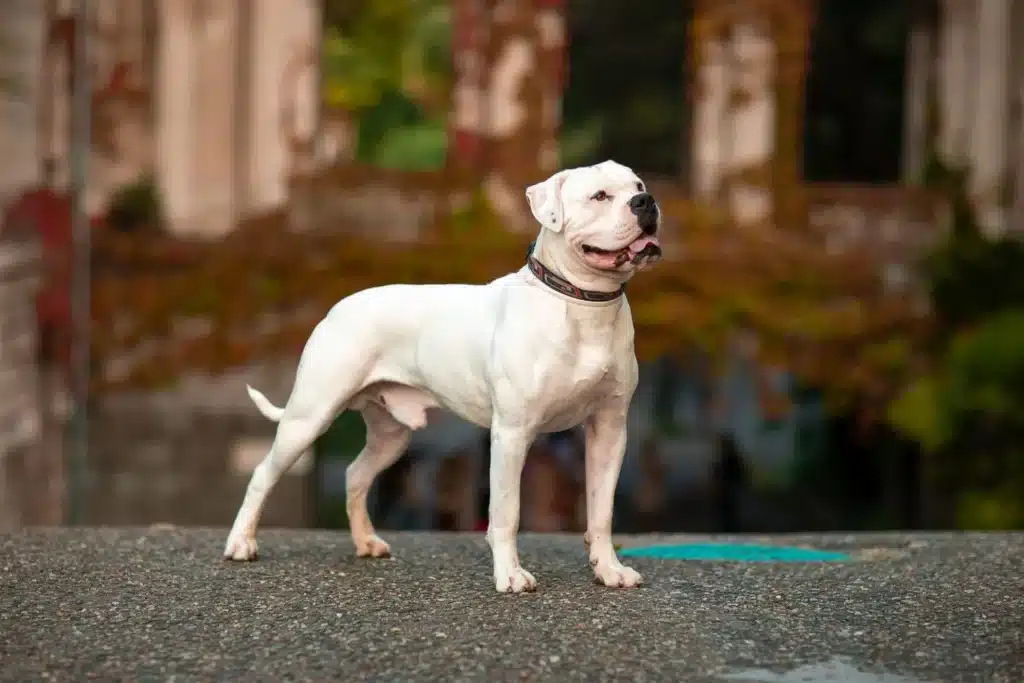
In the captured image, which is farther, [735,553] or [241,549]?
[735,553]

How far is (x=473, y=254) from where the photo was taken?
1650 centimetres

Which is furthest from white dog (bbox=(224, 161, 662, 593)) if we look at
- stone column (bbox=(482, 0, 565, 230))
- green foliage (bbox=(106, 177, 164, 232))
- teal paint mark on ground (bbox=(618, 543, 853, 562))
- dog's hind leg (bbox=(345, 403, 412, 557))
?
green foliage (bbox=(106, 177, 164, 232))

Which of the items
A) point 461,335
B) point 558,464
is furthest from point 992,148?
point 461,335

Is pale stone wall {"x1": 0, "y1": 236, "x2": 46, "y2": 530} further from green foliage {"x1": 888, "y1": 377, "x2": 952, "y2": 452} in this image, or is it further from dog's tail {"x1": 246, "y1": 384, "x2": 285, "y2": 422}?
dog's tail {"x1": 246, "y1": 384, "x2": 285, "y2": 422}

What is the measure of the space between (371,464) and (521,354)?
1.37 m

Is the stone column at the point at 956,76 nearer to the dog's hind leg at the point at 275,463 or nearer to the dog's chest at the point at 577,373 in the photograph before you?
the dog's hind leg at the point at 275,463

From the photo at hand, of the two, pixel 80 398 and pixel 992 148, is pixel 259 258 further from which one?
pixel 992 148

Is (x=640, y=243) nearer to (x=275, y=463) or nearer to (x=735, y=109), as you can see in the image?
(x=275, y=463)

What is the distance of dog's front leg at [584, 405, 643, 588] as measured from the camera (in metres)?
6.88

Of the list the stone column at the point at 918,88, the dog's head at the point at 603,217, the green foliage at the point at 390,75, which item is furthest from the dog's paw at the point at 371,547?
the green foliage at the point at 390,75

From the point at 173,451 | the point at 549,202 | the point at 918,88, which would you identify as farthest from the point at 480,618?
the point at 918,88

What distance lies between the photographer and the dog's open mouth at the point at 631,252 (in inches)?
256

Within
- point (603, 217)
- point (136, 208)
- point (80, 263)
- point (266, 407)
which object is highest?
point (136, 208)

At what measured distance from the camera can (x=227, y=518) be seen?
673 inches
